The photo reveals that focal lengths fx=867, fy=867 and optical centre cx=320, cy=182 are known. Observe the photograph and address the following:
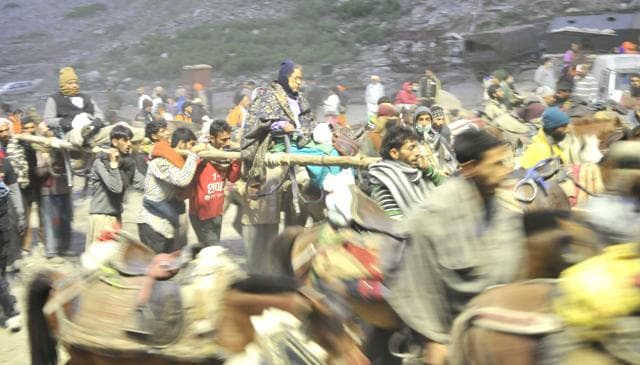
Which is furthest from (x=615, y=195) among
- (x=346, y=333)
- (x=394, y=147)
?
(x=394, y=147)

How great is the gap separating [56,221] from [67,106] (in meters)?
1.34

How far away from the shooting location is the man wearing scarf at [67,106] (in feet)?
32.6

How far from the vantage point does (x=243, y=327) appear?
12.7 ft

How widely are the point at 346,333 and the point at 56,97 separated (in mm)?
7330

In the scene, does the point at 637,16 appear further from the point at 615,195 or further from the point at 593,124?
the point at 615,195

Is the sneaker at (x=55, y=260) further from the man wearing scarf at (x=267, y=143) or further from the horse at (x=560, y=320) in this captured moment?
the horse at (x=560, y=320)

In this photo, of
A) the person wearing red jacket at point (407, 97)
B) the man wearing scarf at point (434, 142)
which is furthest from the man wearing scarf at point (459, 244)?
the person wearing red jacket at point (407, 97)

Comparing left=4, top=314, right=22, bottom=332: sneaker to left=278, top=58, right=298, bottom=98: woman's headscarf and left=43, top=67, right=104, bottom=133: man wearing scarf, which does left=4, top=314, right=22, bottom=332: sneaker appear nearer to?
left=43, top=67, right=104, bottom=133: man wearing scarf

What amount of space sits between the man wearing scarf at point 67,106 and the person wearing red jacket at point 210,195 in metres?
2.30

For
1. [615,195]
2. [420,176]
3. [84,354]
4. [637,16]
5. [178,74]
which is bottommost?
[178,74]

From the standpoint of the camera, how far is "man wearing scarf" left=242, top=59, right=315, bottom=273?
8125 mm

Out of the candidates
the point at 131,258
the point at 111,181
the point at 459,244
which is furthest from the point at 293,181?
the point at 459,244

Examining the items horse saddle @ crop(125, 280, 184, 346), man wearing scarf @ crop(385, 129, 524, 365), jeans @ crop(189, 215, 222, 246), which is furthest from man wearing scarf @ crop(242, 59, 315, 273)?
man wearing scarf @ crop(385, 129, 524, 365)

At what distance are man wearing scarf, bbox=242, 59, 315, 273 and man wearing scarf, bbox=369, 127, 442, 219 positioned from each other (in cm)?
222
